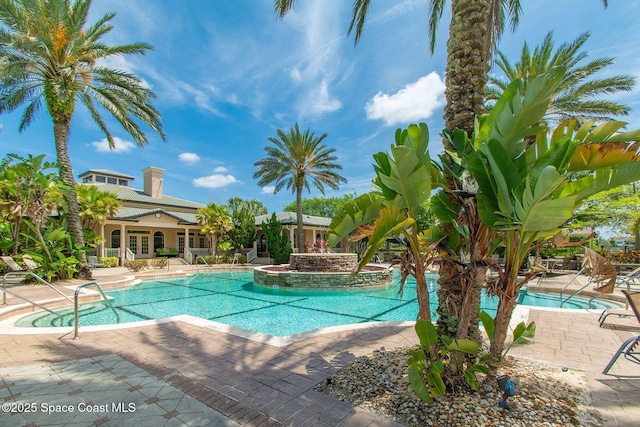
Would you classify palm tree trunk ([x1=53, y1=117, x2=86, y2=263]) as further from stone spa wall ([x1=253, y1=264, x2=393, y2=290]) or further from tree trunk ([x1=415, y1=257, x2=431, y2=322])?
tree trunk ([x1=415, y1=257, x2=431, y2=322])

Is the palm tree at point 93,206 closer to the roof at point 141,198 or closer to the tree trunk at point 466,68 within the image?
the roof at point 141,198

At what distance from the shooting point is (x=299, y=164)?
26.3m

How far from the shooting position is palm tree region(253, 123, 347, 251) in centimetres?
2573

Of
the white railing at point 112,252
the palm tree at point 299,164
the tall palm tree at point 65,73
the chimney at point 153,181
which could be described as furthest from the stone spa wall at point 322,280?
the chimney at point 153,181

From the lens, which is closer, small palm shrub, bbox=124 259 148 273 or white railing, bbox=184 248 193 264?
small palm shrub, bbox=124 259 148 273

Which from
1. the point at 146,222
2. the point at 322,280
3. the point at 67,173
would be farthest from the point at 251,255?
the point at 67,173

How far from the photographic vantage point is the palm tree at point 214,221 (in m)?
27.5

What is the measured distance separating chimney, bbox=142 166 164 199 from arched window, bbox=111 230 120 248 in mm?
7493

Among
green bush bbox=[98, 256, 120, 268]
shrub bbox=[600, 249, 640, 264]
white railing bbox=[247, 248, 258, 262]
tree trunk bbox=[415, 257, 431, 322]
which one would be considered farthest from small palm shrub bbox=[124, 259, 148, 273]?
shrub bbox=[600, 249, 640, 264]

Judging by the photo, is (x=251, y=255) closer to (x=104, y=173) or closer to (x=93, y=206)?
(x=93, y=206)

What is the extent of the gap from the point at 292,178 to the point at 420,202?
80.1 ft

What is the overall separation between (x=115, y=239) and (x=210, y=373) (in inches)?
1089

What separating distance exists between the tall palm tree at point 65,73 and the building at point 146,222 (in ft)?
31.0

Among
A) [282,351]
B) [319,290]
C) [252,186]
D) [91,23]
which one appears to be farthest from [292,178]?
[282,351]
